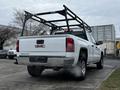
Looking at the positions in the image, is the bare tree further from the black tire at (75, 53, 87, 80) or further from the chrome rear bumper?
the chrome rear bumper

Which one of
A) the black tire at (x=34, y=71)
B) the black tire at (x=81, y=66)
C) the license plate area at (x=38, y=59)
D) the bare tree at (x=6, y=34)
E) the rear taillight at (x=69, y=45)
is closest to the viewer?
the rear taillight at (x=69, y=45)

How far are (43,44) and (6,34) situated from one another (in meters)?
46.9

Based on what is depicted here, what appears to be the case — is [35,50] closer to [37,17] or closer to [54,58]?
[54,58]

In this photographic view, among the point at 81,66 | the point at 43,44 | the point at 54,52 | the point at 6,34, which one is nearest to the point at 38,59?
the point at 43,44

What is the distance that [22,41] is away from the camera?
912 centimetres

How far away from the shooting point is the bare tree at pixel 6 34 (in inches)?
2119

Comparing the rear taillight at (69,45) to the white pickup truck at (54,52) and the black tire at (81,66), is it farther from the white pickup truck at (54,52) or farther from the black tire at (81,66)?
the black tire at (81,66)

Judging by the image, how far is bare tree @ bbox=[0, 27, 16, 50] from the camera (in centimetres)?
5381

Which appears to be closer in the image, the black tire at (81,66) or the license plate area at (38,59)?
the license plate area at (38,59)

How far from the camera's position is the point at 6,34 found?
54281 millimetres

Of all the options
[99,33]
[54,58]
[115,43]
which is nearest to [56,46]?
[54,58]

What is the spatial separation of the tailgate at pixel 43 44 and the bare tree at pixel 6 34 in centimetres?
4590

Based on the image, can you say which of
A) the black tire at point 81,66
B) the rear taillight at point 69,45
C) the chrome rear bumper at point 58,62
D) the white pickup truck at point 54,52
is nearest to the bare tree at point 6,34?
the white pickup truck at point 54,52

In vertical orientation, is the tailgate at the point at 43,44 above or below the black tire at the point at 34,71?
above
